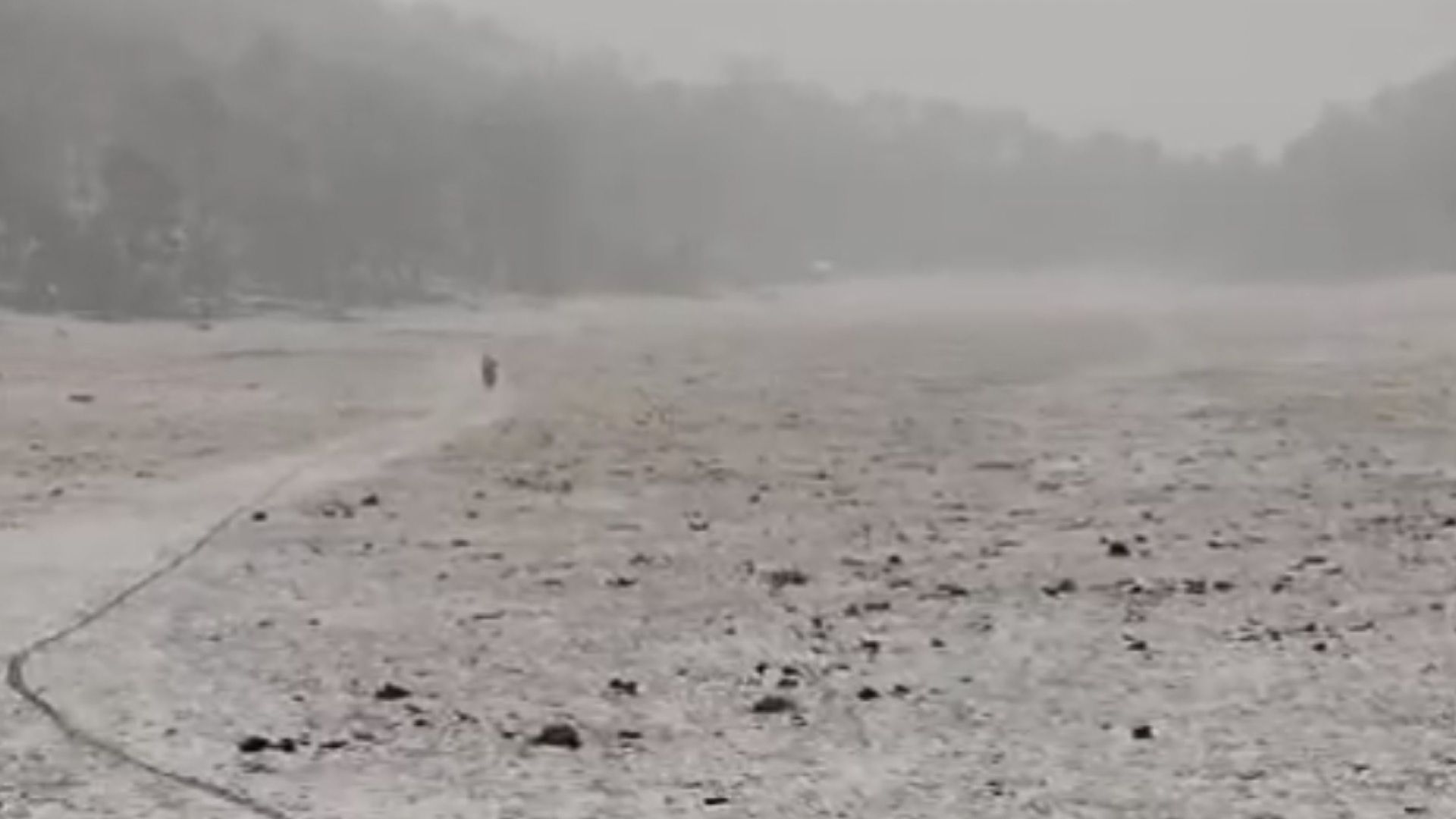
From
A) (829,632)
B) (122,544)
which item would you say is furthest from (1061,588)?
(122,544)

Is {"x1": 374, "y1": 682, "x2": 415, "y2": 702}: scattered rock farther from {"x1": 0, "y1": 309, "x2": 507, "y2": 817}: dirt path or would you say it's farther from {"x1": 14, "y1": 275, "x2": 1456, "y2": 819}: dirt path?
{"x1": 0, "y1": 309, "x2": 507, "y2": 817}: dirt path

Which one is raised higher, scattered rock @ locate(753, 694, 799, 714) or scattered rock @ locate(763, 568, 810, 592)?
scattered rock @ locate(753, 694, 799, 714)

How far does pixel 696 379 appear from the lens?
62875mm

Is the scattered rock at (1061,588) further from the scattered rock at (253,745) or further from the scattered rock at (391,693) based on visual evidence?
the scattered rock at (253,745)

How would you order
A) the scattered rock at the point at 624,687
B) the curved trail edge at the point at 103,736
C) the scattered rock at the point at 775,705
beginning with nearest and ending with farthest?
the curved trail edge at the point at 103,736 → the scattered rock at the point at 775,705 → the scattered rock at the point at 624,687

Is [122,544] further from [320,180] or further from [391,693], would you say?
[320,180]

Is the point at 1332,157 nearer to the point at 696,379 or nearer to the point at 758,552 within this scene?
the point at 696,379

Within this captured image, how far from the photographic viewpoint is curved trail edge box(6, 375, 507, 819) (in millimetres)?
14023

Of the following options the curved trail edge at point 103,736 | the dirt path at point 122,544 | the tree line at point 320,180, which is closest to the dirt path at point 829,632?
the curved trail edge at point 103,736

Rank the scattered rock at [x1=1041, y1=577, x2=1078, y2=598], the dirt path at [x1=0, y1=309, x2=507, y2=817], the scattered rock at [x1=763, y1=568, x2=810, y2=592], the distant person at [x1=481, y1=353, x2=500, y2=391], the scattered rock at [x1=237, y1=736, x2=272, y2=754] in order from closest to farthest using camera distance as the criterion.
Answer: the dirt path at [x1=0, y1=309, x2=507, y2=817]
the scattered rock at [x1=237, y1=736, x2=272, y2=754]
the scattered rock at [x1=1041, y1=577, x2=1078, y2=598]
the scattered rock at [x1=763, y1=568, x2=810, y2=592]
the distant person at [x1=481, y1=353, x2=500, y2=391]

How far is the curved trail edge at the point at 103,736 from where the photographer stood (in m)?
14.0

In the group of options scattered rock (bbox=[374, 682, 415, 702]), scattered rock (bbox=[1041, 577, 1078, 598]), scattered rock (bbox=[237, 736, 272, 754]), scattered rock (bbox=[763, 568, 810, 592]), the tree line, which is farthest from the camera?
the tree line

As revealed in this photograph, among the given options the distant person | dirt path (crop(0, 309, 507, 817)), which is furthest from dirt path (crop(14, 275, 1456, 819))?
the distant person

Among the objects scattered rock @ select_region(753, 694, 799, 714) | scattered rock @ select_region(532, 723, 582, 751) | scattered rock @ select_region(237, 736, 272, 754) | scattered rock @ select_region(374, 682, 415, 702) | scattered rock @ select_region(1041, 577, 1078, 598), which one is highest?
scattered rock @ select_region(1041, 577, 1078, 598)
